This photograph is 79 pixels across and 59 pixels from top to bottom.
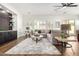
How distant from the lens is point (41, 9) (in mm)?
2775

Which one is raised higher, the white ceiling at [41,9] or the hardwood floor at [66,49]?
the white ceiling at [41,9]

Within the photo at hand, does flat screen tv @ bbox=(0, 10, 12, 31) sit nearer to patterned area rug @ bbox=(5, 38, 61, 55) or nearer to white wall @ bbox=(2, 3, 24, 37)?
white wall @ bbox=(2, 3, 24, 37)

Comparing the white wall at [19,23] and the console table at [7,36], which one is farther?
the white wall at [19,23]

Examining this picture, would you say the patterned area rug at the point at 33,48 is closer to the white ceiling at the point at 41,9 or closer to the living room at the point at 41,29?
the living room at the point at 41,29

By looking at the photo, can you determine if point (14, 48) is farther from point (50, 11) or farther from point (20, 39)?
point (50, 11)

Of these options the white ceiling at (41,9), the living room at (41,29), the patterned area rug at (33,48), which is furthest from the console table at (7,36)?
the white ceiling at (41,9)

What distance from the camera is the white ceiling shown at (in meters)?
2.74

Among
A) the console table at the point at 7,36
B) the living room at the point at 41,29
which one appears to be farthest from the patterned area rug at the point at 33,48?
the console table at the point at 7,36

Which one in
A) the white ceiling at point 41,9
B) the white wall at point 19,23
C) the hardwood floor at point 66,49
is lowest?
the hardwood floor at point 66,49

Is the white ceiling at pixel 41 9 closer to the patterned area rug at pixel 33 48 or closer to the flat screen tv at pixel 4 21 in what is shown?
the flat screen tv at pixel 4 21

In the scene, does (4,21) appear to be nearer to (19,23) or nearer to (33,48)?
(19,23)

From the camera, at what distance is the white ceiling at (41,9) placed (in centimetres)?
274

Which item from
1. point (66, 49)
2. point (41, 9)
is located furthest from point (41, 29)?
point (66, 49)

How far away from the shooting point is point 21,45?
9.11ft
